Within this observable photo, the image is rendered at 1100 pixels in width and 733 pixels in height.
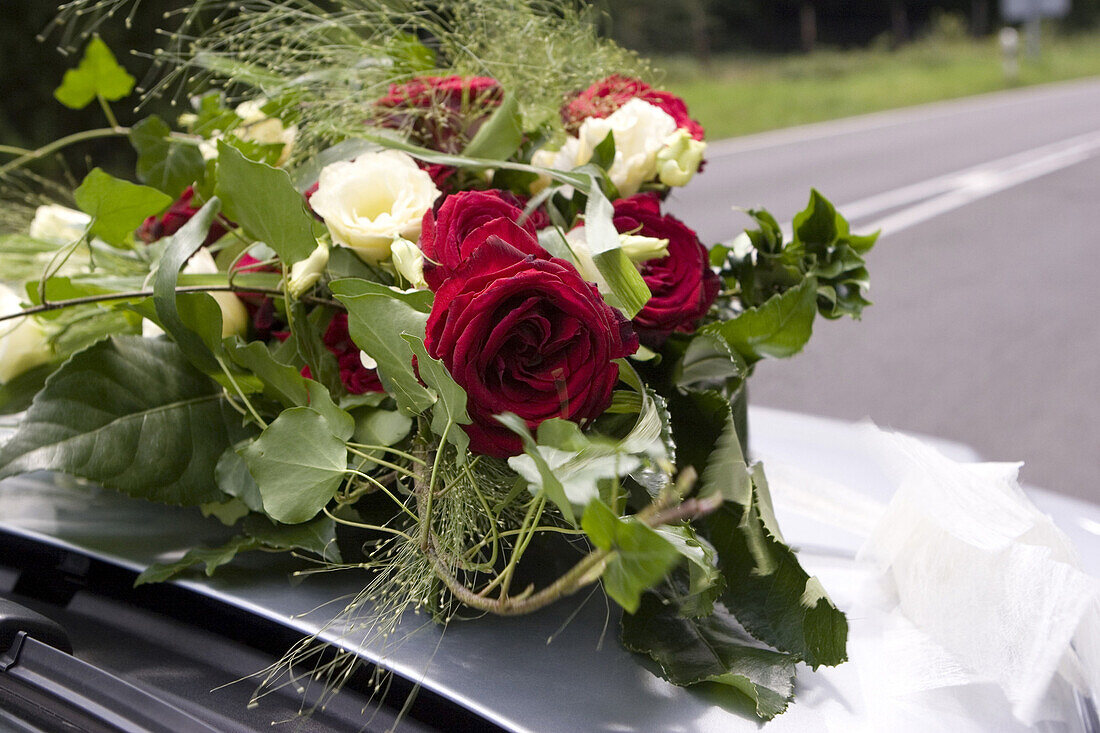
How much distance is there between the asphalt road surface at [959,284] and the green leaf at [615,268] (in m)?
3.53

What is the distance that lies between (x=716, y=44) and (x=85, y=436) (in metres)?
31.6

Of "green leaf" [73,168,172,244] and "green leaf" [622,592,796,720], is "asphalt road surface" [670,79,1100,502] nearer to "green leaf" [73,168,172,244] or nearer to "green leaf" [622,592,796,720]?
"green leaf" [622,592,796,720]

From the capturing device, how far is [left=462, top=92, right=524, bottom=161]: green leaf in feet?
3.90

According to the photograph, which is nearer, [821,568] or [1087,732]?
[1087,732]

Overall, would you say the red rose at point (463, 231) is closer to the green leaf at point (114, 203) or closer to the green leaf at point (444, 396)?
the green leaf at point (444, 396)

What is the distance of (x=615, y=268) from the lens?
38.3 inches

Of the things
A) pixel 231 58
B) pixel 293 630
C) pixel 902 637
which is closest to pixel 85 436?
pixel 293 630

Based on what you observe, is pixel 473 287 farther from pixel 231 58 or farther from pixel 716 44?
pixel 716 44

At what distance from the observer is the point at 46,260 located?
1418 mm

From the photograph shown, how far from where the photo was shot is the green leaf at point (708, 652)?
2.76 feet

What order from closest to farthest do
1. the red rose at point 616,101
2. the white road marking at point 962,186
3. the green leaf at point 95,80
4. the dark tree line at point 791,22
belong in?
the red rose at point 616,101 < the green leaf at point 95,80 < the white road marking at point 962,186 < the dark tree line at point 791,22

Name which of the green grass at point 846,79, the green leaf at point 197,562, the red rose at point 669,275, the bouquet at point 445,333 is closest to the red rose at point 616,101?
the bouquet at point 445,333

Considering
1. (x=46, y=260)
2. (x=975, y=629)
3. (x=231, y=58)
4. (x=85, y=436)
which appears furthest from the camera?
(x=231, y=58)

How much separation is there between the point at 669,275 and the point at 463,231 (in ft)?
0.87
